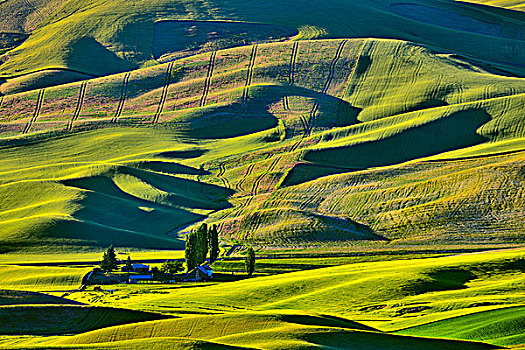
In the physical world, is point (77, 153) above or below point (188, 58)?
below

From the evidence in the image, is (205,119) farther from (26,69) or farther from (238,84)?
(26,69)

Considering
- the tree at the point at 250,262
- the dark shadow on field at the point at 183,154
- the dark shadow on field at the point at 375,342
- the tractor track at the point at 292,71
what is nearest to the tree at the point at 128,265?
the tree at the point at 250,262

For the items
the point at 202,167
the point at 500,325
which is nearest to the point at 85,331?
the point at 500,325

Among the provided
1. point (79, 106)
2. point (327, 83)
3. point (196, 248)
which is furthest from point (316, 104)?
point (196, 248)

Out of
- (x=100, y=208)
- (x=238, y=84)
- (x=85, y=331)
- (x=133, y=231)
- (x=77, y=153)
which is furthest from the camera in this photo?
(x=238, y=84)

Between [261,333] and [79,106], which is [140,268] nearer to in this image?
[261,333]

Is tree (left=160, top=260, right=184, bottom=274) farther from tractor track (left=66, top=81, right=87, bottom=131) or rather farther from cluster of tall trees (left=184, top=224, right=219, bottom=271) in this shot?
tractor track (left=66, top=81, right=87, bottom=131)

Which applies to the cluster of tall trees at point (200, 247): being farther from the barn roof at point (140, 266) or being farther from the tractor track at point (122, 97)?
the tractor track at point (122, 97)
